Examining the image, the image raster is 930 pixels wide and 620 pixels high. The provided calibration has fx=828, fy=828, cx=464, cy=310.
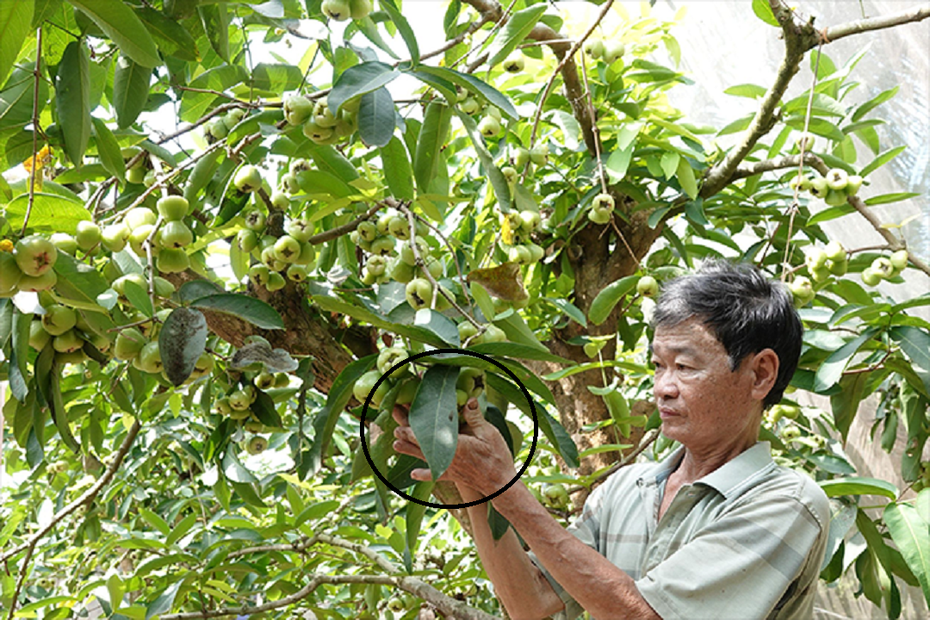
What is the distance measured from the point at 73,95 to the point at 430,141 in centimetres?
50

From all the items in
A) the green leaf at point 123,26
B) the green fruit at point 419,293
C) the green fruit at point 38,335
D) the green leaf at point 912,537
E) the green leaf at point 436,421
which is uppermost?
the green leaf at point 123,26

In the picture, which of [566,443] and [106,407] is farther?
[106,407]

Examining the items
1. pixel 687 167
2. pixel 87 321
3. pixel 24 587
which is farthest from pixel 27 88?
pixel 24 587

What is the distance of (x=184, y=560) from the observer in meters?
1.83

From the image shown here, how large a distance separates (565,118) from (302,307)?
0.80m

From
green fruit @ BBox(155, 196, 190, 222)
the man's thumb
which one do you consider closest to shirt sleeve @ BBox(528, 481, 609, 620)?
the man's thumb

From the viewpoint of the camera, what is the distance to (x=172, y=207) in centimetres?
110

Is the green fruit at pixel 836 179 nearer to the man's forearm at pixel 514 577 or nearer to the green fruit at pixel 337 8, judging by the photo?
the man's forearm at pixel 514 577

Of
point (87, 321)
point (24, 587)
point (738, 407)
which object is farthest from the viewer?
point (24, 587)

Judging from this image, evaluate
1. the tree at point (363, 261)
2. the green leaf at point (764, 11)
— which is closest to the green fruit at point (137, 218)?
the tree at point (363, 261)

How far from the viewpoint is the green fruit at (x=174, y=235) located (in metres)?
1.10

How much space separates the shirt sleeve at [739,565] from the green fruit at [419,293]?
500mm

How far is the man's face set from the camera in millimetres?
1360

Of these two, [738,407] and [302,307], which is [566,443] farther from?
[302,307]
